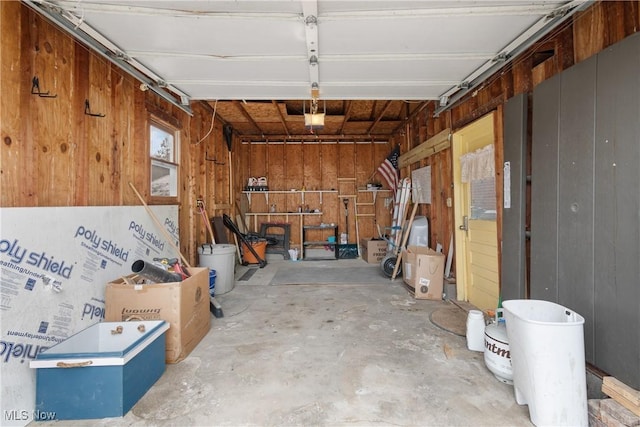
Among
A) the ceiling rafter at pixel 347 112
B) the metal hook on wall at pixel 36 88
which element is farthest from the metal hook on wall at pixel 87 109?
the ceiling rafter at pixel 347 112

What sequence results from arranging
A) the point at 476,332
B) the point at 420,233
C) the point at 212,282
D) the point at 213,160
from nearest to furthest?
the point at 476,332 → the point at 212,282 → the point at 420,233 → the point at 213,160

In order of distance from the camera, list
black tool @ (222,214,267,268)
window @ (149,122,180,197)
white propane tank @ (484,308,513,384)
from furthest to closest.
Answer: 1. black tool @ (222,214,267,268)
2. window @ (149,122,180,197)
3. white propane tank @ (484,308,513,384)

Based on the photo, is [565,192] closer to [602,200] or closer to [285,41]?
[602,200]

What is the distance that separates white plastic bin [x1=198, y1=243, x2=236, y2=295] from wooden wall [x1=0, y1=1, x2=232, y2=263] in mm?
1097

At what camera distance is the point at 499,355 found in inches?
75.5

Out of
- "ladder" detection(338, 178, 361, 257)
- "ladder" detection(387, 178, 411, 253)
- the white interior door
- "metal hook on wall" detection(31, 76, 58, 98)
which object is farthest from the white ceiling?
"ladder" detection(338, 178, 361, 257)

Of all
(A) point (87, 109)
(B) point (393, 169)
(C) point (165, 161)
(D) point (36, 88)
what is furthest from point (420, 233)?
(D) point (36, 88)

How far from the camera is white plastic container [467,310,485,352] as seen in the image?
2.34 metres

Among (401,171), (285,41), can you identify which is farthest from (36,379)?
(401,171)

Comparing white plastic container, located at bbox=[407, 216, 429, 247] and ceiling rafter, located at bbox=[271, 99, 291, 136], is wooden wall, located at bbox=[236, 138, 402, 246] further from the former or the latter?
white plastic container, located at bbox=[407, 216, 429, 247]

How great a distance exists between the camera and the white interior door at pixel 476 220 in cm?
301

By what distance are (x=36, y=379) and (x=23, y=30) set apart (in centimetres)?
212

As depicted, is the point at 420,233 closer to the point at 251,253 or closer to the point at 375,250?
the point at 375,250

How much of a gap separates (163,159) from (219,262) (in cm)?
150
